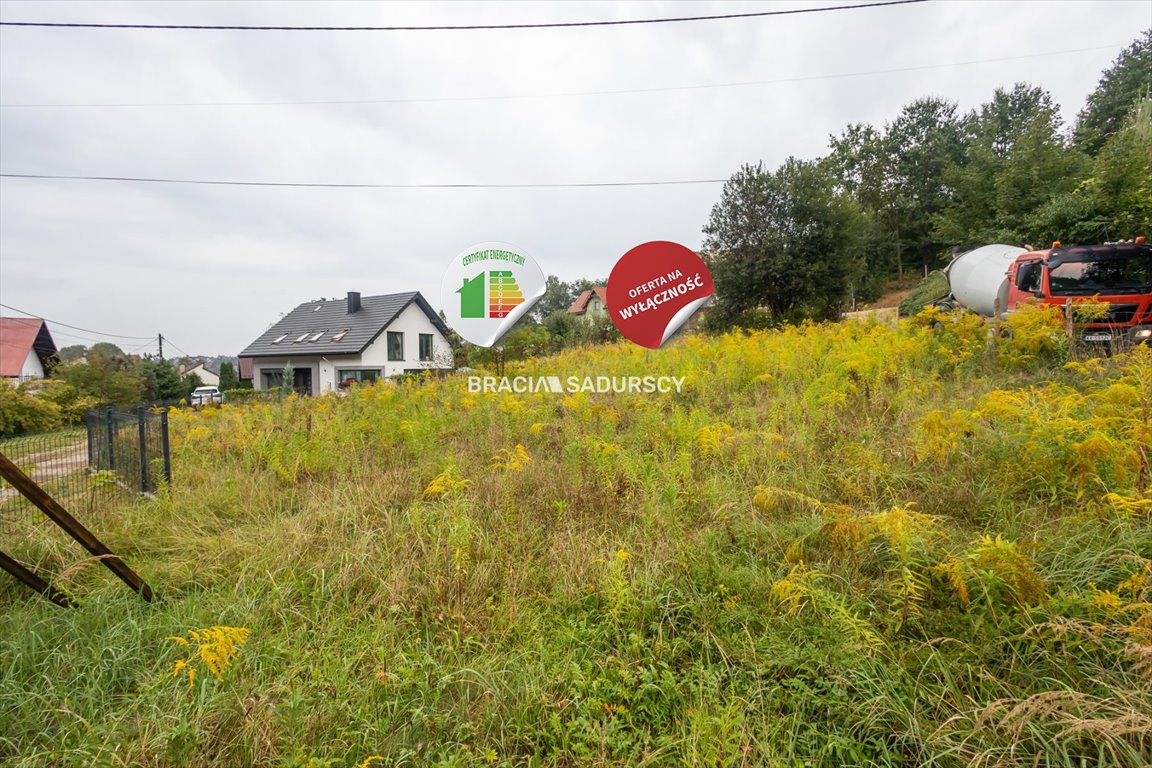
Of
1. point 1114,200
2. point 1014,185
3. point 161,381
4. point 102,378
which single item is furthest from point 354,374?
point 1014,185

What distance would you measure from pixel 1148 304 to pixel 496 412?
963 centimetres

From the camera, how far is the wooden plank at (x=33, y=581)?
2.28 m

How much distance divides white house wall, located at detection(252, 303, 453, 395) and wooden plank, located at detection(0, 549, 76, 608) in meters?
18.9

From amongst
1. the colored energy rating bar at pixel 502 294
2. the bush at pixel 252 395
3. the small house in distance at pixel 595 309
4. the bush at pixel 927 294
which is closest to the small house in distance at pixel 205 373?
the bush at pixel 252 395

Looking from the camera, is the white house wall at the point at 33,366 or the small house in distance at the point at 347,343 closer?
the white house wall at the point at 33,366

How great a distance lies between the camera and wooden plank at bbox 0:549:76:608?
2.28 m

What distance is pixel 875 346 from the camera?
5.84m

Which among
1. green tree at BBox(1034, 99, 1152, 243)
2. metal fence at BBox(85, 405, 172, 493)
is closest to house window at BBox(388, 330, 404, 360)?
metal fence at BBox(85, 405, 172, 493)

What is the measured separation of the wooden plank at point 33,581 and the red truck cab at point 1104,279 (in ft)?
34.6

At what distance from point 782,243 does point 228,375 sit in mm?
30807

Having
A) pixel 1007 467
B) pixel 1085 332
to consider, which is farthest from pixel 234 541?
pixel 1085 332

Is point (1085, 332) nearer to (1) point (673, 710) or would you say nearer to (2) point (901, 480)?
(2) point (901, 480)

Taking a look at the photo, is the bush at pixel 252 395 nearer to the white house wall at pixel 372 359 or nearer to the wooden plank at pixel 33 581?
the white house wall at pixel 372 359

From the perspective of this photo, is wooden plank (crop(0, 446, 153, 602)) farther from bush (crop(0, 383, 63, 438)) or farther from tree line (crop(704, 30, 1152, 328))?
tree line (crop(704, 30, 1152, 328))
